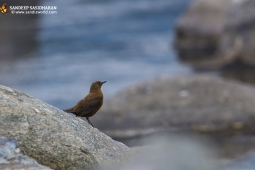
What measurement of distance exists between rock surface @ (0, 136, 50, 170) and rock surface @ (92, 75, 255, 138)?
246 inches

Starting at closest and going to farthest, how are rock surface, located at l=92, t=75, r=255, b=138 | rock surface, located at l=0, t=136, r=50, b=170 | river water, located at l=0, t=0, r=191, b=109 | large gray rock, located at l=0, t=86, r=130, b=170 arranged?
rock surface, located at l=0, t=136, r=50, b=170, large gray rock, located at l=0, t=86, r=130, b=170, rock surface, located at l=92, t=75, r=255, b=138, river water, located at l=0, t=0, r=191, b=109

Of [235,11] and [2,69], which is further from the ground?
[235,11]

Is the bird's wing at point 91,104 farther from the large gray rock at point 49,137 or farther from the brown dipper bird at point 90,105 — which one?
the large gray rock at point 49,137

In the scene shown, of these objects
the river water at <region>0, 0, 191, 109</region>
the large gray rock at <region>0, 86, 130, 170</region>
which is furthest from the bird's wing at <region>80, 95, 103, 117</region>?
the river water at <region>0, 0, 191, 109</region>

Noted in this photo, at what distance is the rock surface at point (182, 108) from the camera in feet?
36.6

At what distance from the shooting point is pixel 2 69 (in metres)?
18.8

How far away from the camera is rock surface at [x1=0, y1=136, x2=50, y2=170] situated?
4684mm

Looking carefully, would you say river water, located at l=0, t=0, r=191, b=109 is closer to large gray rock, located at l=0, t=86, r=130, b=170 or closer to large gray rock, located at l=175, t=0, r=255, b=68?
large gray rock, located at l=175, t=0, r=255, b=68

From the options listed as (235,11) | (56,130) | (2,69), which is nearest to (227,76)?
(235,11)

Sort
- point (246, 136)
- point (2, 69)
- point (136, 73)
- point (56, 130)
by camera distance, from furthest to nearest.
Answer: point (2, 69), point (136, 73), point (246, 136), point (56, 130)

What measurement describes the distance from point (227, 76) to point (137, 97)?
4.53 meters

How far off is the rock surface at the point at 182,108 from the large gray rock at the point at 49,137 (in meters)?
5.81

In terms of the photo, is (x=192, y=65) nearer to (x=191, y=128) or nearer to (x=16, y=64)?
(x=16, y=64)

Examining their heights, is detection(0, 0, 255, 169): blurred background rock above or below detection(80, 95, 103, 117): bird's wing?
above
